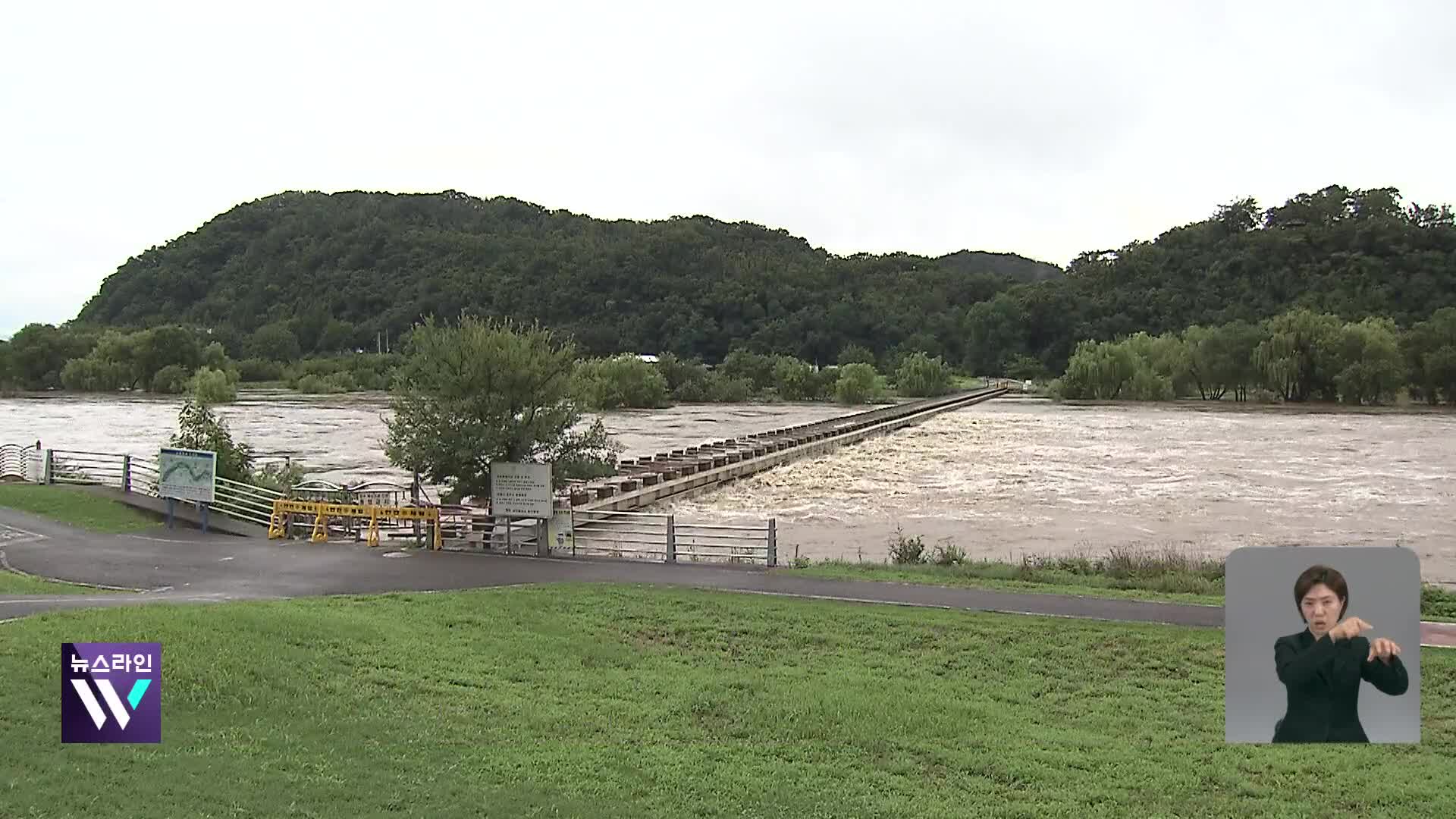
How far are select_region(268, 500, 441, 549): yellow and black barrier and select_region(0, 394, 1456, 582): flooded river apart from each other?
6682 millimetres

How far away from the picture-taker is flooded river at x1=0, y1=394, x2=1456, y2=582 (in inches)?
933

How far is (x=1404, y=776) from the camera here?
7453 millimetres

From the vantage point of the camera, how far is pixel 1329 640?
10.4 ft

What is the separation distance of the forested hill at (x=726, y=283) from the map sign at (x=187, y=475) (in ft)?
385

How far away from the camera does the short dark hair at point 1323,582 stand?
3.17m

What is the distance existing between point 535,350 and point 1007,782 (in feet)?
49.8

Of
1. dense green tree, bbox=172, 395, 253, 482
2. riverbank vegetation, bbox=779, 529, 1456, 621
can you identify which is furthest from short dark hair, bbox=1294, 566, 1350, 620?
dense green tree, bbox=172, 395, 253, 482

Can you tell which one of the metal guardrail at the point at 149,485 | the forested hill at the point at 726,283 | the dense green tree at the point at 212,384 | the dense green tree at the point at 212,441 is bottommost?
the metal guardrail at the point at 149,485

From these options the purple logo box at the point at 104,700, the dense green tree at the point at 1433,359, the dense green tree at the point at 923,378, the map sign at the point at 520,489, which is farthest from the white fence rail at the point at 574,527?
the dense green tree at the point at 923,378

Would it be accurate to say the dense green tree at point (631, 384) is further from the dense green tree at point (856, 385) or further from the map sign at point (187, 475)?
the map sign at point (187, 475)

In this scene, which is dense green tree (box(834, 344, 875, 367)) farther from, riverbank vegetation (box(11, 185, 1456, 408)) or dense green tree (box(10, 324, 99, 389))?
dense green tree (box(10, 324, 99, 389))

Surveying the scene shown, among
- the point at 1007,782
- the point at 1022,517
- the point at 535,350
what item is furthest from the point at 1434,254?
the point at 1007,782

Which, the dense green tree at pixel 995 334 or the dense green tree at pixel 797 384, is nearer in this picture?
the dense green tree at pixel 797 384

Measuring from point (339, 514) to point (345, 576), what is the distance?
12.5 ft
